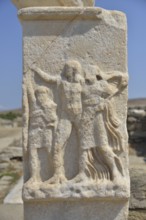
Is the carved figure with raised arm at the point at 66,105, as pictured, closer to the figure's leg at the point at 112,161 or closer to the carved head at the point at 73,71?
the carved head at the point at 73,71

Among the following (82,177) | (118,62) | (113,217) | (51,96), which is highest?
(118,62)

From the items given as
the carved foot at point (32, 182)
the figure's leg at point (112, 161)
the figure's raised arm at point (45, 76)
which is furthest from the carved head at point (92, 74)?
the carved foot at point (32, 182)

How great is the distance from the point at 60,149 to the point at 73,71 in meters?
0.63

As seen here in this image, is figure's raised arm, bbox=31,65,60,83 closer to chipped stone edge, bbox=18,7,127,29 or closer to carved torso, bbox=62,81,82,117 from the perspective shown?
carved torso, bbox=62,81,82,117

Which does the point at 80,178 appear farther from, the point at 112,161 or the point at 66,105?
the point at 66,105

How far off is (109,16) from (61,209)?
163 centimetres

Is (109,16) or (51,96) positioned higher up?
(109,16)

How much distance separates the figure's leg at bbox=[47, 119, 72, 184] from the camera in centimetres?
371

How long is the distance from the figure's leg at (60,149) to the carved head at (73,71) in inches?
13.5

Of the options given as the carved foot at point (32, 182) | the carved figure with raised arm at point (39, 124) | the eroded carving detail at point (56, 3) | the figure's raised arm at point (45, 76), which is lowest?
the carved foot at point (32, 182)

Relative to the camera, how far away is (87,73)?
3736mm

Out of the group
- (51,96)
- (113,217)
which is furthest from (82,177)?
(51,96)

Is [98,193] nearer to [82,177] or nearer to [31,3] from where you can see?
[82,177]

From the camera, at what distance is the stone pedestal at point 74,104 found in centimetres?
372
